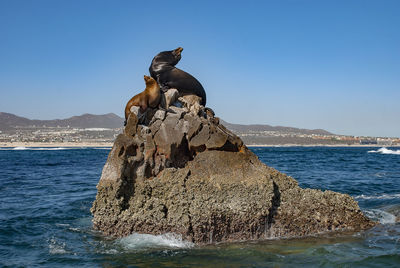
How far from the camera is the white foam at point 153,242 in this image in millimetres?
8352

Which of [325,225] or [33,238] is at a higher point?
[325,225]

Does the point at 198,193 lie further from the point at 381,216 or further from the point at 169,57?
the point at 381,216

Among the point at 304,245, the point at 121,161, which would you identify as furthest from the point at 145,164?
the point at 304,245

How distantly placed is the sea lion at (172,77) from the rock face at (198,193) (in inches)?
54.5

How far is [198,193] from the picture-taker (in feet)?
29.1

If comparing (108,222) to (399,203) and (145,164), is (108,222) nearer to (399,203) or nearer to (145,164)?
(145,164)

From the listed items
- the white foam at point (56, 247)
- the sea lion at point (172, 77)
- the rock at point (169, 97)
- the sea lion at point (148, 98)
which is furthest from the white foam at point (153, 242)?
the sea lion at point (172, 77)

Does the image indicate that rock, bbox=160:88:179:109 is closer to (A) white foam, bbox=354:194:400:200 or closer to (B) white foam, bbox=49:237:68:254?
(B) white foam, bbox=49:237:68:254

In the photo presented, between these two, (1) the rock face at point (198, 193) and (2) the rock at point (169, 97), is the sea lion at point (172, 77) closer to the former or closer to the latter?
(2) the rock at point (169, 97)

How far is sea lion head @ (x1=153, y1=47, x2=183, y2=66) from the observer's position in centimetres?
1177

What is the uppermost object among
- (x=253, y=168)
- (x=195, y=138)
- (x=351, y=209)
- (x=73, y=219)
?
(x=195, y=138)

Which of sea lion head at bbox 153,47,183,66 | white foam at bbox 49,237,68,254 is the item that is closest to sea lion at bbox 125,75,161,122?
sea lion head at bbox 153,47,183,66

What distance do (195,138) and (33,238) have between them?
15.8ft

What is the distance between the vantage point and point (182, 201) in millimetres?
8719
